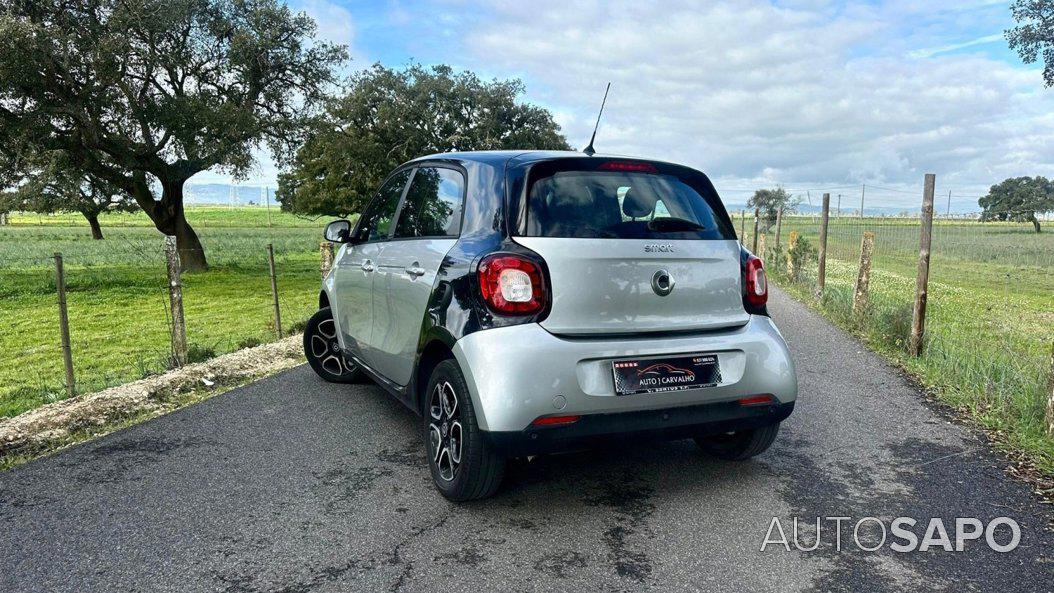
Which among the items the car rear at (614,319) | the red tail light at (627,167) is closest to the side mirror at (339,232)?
the car rear at (614,319)

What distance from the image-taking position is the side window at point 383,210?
4.78 m

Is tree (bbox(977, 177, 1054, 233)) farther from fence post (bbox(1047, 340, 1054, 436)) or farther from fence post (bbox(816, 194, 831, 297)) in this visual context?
fence post (bbox(1047, 340, 1054, 436))

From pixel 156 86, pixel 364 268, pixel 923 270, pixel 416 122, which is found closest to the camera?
pixel 364 268

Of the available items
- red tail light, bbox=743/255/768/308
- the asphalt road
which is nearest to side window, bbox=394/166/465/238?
the asphalt road

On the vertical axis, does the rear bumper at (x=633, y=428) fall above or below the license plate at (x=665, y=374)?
below

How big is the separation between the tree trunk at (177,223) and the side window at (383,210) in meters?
19.8

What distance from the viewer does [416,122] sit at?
36125 millimetres

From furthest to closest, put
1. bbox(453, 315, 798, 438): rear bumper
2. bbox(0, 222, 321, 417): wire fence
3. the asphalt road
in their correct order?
bbox(0, 222, 321, 417): wire fence, bbox(453, 315, 798, 438): rear bumper, the asphalt road

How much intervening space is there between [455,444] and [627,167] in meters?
1.62

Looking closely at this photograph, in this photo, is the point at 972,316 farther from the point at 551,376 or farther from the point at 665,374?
the point at 551,376

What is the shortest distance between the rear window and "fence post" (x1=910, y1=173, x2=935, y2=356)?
443cm

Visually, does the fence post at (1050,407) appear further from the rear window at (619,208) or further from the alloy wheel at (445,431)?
the alloy wheel at (445,431)

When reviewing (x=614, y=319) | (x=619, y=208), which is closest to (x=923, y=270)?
(x=619, y=208)

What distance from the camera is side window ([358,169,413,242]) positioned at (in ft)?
15.7
